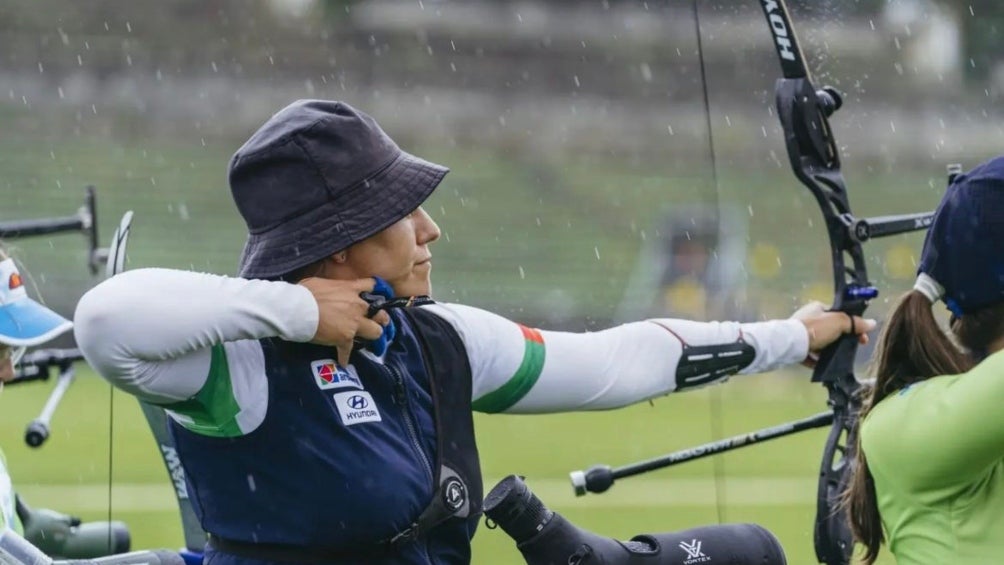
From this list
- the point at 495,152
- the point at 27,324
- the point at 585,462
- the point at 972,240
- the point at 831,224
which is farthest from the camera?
the point at 495,152

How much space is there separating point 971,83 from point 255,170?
7023 mm

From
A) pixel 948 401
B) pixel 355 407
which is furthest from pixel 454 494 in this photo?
pixel 948 401

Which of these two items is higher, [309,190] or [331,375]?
[309,190]

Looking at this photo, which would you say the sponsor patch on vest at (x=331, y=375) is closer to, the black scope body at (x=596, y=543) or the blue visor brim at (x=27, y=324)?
the black scope body at (x=596, y=543)

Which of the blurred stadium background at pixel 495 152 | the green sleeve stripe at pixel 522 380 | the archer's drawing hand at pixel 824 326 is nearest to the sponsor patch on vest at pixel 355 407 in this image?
the green sleeve stripe at pixel 522 380

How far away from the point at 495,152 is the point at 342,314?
Result: 15.7 m

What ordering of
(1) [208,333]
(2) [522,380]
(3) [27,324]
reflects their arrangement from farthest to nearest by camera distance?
1. (3) [27,324]
2. (2) [522,380]
3. (1) [208,333]

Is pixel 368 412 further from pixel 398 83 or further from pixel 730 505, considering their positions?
pixel 398 83

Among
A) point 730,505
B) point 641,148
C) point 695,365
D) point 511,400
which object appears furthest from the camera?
point 641,148

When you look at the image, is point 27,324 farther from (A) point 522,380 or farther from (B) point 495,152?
(B) point 495,152

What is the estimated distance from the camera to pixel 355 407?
2.35m

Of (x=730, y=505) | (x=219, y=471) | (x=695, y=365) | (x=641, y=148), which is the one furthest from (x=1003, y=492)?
(x=641, y=148)

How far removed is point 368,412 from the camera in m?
2.36

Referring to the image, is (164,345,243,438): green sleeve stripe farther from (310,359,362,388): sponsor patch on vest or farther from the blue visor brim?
the blue visor brim
